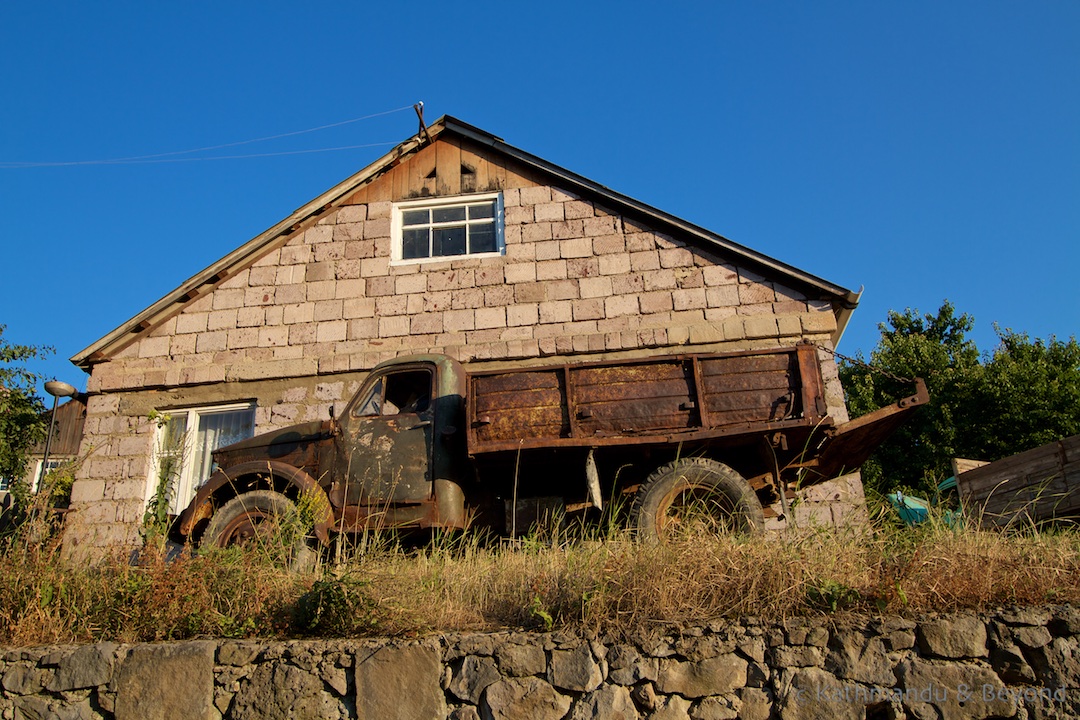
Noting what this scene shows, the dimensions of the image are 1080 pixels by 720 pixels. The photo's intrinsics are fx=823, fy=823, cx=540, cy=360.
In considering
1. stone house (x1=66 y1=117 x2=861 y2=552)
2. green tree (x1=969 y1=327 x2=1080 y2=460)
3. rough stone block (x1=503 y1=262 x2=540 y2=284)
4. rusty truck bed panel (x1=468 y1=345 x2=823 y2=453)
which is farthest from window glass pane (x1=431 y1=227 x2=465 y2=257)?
green tree (x1=969 y1=327 x2=1080 y2=460)

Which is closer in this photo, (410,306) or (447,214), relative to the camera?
(410,306)

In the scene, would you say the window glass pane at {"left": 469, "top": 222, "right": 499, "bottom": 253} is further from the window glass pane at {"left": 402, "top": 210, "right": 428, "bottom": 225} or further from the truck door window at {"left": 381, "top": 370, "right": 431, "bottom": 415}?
the truck door window at {"left": 381, "top": 370, "right": 431, "bottom": 415}

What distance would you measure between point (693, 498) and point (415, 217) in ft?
20.1

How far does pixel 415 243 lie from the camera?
10875 mm

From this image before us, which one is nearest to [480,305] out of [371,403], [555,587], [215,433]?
[371,403]

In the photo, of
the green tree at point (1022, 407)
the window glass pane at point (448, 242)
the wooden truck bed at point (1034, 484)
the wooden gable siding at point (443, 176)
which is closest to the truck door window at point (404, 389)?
the window glass pane at point (448, 242)

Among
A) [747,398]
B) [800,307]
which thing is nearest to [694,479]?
[747,398]

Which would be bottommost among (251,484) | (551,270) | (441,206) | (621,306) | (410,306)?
(251,484)

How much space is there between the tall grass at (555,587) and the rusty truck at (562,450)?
944 millimetres

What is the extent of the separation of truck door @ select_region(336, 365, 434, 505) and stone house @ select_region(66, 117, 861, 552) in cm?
237

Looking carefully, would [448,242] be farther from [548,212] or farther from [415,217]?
[548,212]

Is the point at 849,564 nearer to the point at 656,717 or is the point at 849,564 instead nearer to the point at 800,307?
the point at 656,717

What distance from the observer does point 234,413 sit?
10.2 meters

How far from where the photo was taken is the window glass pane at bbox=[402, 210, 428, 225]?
11.1 metres
